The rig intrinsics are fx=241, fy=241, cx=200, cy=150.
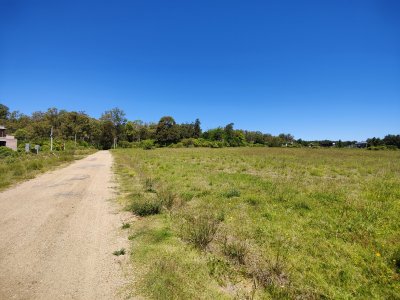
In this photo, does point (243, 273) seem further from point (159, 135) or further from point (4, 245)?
point (159, 135)

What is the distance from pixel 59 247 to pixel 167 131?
318 ft

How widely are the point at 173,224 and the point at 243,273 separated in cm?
308

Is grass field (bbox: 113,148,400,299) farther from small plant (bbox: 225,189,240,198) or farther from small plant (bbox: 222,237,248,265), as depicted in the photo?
small plant (bbox: 225,189,240,198)

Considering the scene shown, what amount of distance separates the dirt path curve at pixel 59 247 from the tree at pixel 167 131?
300ft

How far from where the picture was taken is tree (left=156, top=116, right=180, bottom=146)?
102m

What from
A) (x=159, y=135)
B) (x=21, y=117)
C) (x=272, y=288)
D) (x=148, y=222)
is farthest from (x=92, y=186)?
(x=21, y=117)

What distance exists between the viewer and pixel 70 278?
4.50 meters

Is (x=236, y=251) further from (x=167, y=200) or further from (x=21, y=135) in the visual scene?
(x=21, y=135)

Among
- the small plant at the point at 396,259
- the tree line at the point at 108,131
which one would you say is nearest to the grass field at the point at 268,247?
the small plant at the point at 396,259

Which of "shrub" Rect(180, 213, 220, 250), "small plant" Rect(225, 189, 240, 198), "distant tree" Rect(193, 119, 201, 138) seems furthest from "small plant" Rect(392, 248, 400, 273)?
"distant tree" Rect(193, 119, 201, 138)

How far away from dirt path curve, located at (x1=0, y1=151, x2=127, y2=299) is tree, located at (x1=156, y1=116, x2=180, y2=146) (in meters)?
91.4

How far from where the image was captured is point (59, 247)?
575cm

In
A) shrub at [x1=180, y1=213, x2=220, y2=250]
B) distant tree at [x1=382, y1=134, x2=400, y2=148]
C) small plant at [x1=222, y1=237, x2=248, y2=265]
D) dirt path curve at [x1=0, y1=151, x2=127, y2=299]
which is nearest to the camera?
dirt path curve at [x1=0, y1=151, x2=127, y2=299]

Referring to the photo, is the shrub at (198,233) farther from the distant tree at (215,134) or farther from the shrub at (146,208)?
the distant tree at (215,134)
